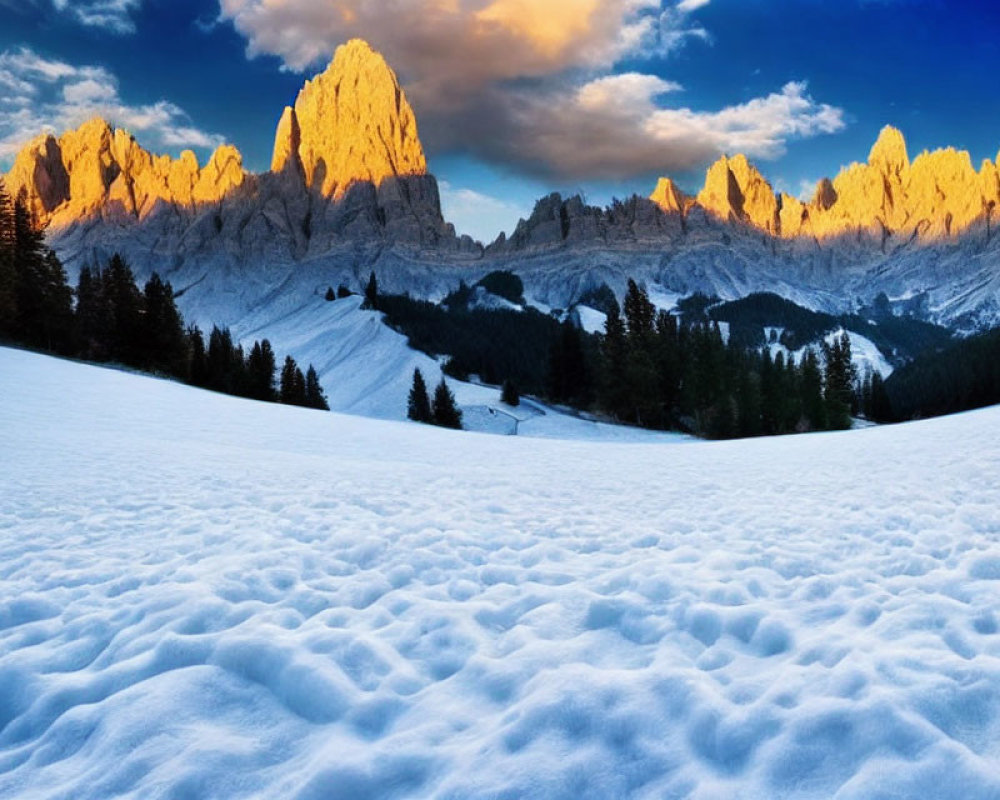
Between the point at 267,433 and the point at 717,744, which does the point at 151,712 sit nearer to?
the point at 717,744

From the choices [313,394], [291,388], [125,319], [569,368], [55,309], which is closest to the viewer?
[55,309]

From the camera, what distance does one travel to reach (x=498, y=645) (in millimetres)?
4371

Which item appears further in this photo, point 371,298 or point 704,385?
point 371,298

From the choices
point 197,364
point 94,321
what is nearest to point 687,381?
point 197,364

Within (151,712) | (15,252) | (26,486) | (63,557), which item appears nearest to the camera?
(151,712)

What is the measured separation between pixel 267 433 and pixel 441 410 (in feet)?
147

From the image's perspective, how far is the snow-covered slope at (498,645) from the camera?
2.95 metres

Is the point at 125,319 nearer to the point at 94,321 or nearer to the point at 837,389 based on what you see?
the point at 94,321

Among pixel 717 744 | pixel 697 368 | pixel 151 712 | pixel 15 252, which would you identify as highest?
Answer: pixel 15 252

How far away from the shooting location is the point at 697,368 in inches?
2500

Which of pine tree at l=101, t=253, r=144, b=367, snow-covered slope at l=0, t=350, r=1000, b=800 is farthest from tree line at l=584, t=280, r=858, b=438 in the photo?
snow-covered slope at l=0, t=350, r=1000, b=800

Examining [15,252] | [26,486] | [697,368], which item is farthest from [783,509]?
[15,252]

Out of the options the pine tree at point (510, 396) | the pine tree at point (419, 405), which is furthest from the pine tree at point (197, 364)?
the pine tree at point (510, 396)

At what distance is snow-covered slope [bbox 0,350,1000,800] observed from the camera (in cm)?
295
